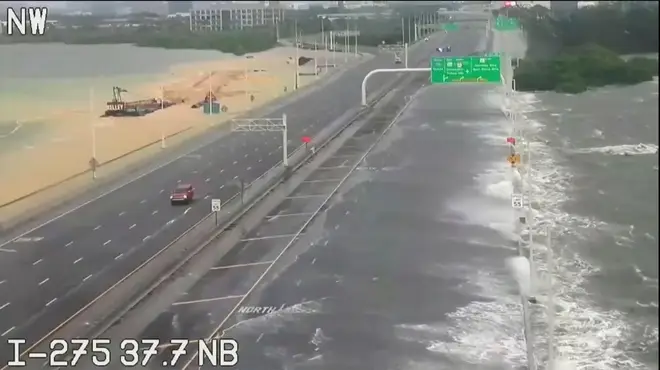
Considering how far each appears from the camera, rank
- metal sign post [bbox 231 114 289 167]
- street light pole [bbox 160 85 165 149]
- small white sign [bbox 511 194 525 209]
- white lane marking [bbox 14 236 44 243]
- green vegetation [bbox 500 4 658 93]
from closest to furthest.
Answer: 1. green vegetation [bbox 500 4 658 93]
2. white lane marking [bbox 14 236 44 243]
3. small white sign [bbox 511 194 525 209]
4. metal sign post [bbox 231 114 289 167]
5. street light pole [bbox 160 85 165 149]

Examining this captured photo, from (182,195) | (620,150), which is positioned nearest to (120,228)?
(182,195)

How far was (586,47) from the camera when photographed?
508cm

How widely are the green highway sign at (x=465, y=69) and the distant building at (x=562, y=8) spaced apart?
1189 mm

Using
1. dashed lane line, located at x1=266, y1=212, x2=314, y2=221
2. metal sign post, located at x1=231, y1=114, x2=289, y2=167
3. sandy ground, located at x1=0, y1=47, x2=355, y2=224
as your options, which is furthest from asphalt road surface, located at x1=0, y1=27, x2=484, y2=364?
dashed lane line, located at x1=266, y1=212, x2=314, y2=221

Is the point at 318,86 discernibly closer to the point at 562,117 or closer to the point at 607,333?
the point at 562,117

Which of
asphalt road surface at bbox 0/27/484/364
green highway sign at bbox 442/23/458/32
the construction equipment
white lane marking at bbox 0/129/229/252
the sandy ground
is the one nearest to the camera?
asphalt road surface at bbox 0/27/484/364

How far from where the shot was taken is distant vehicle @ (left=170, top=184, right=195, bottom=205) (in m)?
7.14

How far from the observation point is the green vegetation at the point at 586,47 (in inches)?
113

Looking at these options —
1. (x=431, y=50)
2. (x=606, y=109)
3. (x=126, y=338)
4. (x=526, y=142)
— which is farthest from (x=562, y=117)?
(x=126, y=338)

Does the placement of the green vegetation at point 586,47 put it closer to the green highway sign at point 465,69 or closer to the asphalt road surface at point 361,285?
Result: the green highway sign at point 465,69

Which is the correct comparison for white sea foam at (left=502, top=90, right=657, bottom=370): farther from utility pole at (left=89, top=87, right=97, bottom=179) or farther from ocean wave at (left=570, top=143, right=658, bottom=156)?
utility pole at (left=89, top=87, right=97, bottom=179)

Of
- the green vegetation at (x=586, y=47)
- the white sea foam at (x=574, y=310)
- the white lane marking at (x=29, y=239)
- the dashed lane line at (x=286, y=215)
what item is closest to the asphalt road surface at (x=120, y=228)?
the white lane marking at (x=29, y=239)

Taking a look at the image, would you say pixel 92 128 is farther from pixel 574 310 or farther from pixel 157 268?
pixel 574 310

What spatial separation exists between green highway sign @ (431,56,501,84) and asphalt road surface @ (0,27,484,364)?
1.51 ft
